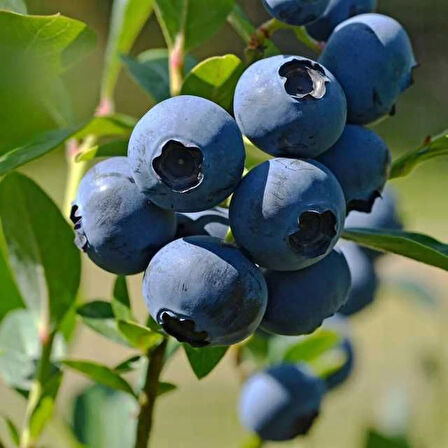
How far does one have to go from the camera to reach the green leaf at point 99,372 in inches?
39.3

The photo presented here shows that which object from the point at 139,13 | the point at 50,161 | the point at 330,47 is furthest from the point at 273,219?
the point at 50,161

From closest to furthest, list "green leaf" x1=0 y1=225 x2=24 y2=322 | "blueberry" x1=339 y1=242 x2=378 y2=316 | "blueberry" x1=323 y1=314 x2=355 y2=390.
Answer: "blueberry" x1=339 y1=242 x2=378 y2=316 → "green leaf" x1=0 y1=225 x2=24 y2=322 → "blueberry" x1=323 y1=314 x2=355 y2=390

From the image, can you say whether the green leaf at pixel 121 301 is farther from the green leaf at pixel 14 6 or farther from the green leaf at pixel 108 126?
the green leaf at pixel 14 6

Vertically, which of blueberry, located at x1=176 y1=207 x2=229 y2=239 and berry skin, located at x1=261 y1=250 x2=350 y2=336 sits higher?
blueberry, located at x1=176 y1=207 x2=229 y2=239

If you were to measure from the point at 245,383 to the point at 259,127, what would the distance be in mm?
713

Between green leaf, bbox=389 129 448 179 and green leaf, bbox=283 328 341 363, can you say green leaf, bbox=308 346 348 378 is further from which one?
green leaf, bbox=389 129 448 179

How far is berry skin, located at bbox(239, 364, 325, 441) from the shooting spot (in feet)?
4.35

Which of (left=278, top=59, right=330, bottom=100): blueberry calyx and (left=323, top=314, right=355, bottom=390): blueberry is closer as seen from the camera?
(left=278, top=59, right=330, bottom=100): blueberry calyx

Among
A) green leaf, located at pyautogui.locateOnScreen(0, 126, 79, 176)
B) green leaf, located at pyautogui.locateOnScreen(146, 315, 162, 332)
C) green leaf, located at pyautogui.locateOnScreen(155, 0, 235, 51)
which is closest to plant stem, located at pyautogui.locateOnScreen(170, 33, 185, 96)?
green leaf, located at pyautogui.locateOnScreen(155, 0, 235, 51)

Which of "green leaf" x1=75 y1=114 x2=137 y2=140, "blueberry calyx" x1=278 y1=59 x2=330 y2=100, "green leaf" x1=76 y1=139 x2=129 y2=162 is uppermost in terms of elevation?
"blueberry calyx" x1=278 y1=59 x2=330 y2=100

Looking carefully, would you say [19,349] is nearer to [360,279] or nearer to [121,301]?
[121,301]

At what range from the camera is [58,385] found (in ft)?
3.53

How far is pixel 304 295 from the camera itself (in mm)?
839

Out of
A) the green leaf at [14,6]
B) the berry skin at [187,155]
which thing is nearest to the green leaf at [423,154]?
the berry skin at [187,155]
